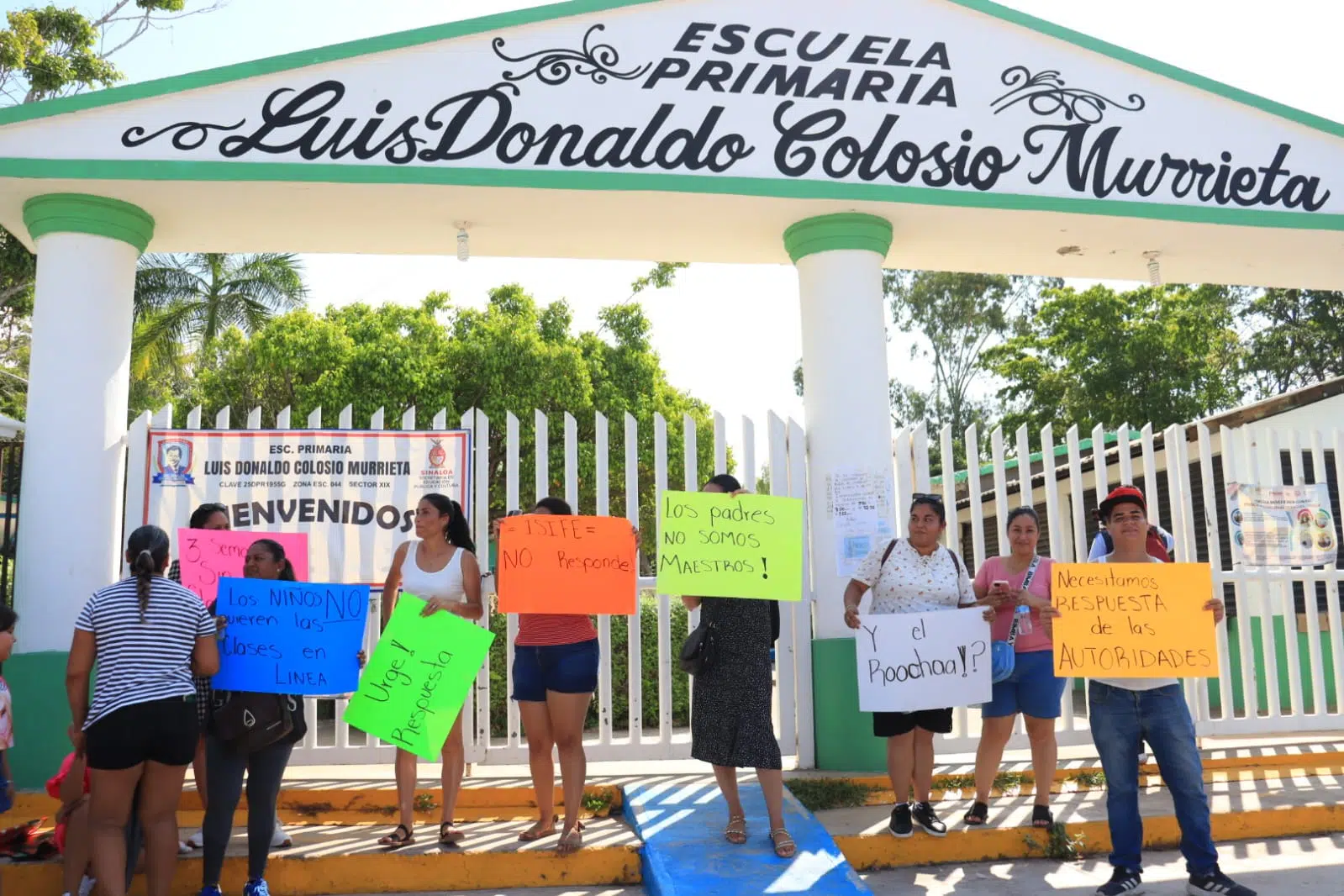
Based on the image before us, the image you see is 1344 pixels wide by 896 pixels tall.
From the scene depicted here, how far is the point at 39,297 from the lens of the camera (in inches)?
247

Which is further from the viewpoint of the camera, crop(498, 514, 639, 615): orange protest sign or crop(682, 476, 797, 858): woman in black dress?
crop(498, 514, 639, 615): orange protest sign

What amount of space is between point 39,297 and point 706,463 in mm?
15834

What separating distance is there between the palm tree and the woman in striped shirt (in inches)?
698

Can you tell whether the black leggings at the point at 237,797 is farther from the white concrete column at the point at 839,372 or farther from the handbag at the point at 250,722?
the white concrete column at the point at 839,372

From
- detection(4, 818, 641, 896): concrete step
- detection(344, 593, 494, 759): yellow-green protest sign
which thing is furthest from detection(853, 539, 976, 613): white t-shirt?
detection(344, 593, 494, 759): yellow-green protest sign

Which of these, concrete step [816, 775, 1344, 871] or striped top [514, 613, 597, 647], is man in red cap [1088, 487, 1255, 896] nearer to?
concrete step [816, 775, 1344, 871]

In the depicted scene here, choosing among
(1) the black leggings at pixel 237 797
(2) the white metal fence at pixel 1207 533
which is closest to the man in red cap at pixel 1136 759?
(2) the white metal fence at pixel 1207 533

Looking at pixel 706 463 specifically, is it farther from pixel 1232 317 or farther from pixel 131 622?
pixel 131 622

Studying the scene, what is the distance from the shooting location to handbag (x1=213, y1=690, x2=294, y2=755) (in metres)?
4.38

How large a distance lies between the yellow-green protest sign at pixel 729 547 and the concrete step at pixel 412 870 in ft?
4.38

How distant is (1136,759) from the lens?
4551 millimetres

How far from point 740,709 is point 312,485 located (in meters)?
3.15

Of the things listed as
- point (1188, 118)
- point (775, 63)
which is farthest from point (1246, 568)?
point (775, 63)

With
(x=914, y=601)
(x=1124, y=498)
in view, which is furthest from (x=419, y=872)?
(x=1124, y=498)
